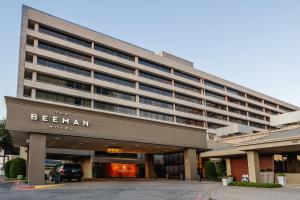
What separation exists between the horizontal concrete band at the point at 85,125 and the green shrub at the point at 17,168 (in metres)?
15.8

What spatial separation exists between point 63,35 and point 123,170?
26.6 metres

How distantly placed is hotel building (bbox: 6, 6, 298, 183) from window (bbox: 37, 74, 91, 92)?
0.17 m

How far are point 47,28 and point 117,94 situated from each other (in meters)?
17.5

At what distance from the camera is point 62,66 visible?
5519 cm

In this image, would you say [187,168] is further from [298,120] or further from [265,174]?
[298,120]

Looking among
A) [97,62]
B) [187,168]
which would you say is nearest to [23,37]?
[97,62]

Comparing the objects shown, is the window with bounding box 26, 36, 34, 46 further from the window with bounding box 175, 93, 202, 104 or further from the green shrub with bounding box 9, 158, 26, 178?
the window with bounding box 175, 93, 202, 104

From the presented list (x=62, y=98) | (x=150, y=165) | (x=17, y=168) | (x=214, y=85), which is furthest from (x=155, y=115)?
(x=17, y=168)

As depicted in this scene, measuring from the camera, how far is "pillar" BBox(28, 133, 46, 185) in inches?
1023

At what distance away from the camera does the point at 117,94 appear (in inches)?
2475

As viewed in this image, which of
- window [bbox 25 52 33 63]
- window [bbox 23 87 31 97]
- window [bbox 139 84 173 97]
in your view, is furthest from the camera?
window [bbox 139 84 173 97]

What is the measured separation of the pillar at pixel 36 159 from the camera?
85.3ft

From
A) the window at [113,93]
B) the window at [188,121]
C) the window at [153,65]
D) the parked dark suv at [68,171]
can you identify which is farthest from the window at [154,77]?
the parked dark suv at [68,171]

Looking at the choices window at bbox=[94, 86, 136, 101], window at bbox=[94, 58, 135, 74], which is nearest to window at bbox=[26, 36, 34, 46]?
window at bbox=[94, 58, 135, 74]
